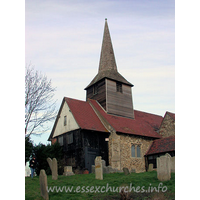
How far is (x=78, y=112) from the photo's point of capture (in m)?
27.1

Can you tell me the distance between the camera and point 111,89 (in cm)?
3069

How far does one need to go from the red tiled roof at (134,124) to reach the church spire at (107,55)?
17.7ft

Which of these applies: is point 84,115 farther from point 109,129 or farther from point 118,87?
point 118,87

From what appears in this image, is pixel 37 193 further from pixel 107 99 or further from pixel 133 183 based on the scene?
pixel 107 99

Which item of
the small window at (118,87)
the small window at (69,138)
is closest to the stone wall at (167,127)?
the small window at (118,87)

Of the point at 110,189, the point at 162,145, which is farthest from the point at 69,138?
the point at 110,189

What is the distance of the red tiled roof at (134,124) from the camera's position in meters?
27.3

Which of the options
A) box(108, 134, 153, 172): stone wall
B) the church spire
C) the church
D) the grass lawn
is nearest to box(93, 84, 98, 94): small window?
the church

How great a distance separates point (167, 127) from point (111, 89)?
7.66 metres

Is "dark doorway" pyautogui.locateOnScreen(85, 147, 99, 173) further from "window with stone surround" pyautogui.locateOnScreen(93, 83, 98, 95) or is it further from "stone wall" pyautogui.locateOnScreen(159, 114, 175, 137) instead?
"window with stone surround" pyautogui.locateOnScreen(93, 83, 98, 95)

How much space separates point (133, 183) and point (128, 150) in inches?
515

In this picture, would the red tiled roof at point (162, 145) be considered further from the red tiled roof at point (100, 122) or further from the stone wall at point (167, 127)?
the stone wall at point (167, 127)

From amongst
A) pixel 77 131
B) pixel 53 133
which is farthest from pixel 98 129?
pixel 53 133

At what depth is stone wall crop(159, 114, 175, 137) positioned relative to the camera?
28.7m
